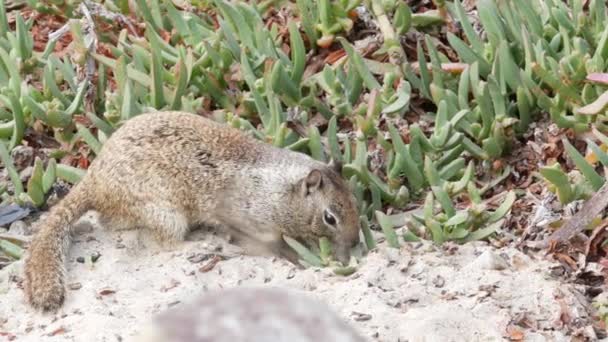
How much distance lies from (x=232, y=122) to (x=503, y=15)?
5.36ft

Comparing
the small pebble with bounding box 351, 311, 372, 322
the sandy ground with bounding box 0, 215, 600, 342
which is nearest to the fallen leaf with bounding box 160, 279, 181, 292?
the sandy ground with bounding box 0, 215, 600, 342

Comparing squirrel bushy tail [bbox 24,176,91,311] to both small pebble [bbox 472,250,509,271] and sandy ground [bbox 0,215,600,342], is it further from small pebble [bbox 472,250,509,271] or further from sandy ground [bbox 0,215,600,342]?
small pebble [bbox 472,250,509,271]

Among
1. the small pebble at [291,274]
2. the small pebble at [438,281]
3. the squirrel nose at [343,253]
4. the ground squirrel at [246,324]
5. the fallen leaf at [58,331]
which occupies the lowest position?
the squirrel nose at [343,253]

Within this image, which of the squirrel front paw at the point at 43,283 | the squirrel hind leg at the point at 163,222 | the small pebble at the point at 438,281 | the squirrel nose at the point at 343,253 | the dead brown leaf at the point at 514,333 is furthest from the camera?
the squirrel hind leg at the point at 163,222

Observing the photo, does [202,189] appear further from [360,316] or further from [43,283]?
[360,316]

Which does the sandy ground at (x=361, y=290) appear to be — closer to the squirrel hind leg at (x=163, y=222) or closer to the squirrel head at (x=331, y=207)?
the squirrel hind leg at (x=163, y=222)

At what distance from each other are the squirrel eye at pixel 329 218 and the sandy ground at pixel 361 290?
1.07 ft

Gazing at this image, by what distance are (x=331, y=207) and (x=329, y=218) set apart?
0.19 feet

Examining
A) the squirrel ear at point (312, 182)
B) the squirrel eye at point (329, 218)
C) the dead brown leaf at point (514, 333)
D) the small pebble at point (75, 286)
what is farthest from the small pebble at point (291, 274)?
the dead brown leaf at point (514, 333)

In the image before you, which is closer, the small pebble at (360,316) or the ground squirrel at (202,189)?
the small pebble at (360,316)

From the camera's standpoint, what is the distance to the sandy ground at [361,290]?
4.11 meters

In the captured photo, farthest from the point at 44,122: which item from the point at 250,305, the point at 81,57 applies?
the point at 250,305

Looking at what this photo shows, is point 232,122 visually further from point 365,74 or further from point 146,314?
point 146,314

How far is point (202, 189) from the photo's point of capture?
17.5ft
